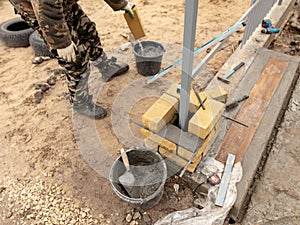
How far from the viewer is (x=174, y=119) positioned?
7.66 feet

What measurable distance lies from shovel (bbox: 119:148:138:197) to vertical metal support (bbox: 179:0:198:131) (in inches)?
20.8

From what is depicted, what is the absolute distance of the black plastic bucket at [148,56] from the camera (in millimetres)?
3189

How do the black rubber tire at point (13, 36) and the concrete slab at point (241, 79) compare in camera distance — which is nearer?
the concrete slab at point (241, 79)

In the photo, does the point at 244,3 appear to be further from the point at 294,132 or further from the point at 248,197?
the point at 248,197

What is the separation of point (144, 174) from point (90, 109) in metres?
1.06

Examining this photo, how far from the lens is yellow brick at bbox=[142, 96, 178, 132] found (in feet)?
6.96

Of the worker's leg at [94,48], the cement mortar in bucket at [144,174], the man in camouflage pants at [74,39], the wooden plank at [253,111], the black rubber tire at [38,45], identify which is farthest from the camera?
the black rubber tire at [38,45]

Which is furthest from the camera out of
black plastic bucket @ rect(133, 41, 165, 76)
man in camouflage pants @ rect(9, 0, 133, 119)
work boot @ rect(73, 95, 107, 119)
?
black plastic bucket @ rect(133, 41, 165, 76)

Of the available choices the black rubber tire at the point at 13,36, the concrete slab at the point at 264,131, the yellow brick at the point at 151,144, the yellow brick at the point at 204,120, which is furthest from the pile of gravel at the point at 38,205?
the black rubber tire at the point at 13,36

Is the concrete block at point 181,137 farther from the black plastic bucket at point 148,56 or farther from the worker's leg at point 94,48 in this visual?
the worker's leg at point 94,48

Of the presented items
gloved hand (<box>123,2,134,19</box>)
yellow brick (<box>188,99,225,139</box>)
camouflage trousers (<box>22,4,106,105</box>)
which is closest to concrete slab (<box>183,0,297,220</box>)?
yellow brick (<box>188,99,225,139</box>)

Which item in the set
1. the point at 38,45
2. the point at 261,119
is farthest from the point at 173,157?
the point at 38,45

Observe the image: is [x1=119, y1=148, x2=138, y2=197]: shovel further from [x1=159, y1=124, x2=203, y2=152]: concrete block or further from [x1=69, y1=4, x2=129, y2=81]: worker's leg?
[x1=69, y1=4, x2=129, y2=81]: worker's leg

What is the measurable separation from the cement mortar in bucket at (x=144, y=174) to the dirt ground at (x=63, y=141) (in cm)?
15
